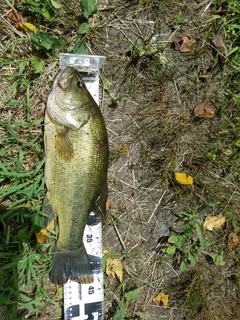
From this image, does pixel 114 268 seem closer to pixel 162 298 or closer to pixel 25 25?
pixel 162 298

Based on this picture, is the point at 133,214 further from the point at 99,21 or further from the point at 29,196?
the point at 99,21

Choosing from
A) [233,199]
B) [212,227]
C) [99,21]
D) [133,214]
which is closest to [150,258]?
[133,214]

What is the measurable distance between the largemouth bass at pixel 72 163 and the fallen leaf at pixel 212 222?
1.23 metres

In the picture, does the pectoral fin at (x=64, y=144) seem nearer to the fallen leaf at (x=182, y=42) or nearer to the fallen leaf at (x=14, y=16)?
the fallen leaf at (x=14, y=16)

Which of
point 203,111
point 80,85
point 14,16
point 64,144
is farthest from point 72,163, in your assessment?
point 203,111

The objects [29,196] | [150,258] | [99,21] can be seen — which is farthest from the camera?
[150,258]

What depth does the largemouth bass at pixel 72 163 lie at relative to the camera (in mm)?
2781

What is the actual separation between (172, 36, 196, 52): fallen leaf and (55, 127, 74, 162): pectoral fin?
1531 mm

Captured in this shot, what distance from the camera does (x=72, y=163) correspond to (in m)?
2.83

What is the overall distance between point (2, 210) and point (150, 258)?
1521 millimetres

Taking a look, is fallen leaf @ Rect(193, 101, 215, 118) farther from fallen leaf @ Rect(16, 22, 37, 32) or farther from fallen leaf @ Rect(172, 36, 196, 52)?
fallen leaf @ Rect(16, 22, 37, 32)

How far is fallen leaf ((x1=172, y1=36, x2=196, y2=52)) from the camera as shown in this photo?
3.52 meters

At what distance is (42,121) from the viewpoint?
122 inches

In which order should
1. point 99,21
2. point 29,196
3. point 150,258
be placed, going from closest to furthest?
point 29,196, point 99,21, point 150,258
